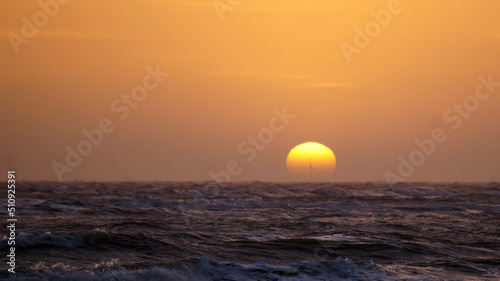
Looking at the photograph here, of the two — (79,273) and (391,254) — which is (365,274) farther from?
(79,273)

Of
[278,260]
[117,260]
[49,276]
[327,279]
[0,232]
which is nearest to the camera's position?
[49,276]

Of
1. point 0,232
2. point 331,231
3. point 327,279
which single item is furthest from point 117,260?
point 331,231

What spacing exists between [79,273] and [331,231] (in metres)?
12.2

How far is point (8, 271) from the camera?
1145 centimetres

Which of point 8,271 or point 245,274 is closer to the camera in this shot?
point 8,271

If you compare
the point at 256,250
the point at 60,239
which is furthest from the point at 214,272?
the point at 60,239

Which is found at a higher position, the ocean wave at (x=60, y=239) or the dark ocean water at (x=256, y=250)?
the ocean wave at (x=60, y=239)

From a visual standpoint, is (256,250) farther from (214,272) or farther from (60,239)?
(60,239)

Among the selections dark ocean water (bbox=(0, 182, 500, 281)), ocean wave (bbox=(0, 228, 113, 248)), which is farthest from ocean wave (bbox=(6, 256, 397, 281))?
ocean wave (bbox=(0, 228, 113, 248))

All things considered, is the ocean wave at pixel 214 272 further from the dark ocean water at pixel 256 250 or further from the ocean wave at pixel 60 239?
the ocean wave at pixel 60 239

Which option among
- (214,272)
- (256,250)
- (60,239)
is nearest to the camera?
(214,272)

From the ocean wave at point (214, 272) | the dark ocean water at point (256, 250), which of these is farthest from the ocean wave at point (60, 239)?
the ocean wave at point (214, 272)

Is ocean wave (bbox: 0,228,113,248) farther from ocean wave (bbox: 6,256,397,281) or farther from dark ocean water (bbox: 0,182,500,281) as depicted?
ocean wave (bbox: 6,256,397,281)

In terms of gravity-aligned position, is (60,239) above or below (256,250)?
above
